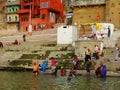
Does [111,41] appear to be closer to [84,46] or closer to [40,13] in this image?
[84,46]

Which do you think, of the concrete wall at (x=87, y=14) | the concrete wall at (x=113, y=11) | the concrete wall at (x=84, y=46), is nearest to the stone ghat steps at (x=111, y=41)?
the concrete wall at (x=84, y=46)

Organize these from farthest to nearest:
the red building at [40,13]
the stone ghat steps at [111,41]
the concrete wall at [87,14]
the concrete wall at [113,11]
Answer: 1. the red building at [40,13]
2. the concrete wall at [87,14]
3. the concrete wall at [113,11]
4. the stone ghat steps at [111,41]

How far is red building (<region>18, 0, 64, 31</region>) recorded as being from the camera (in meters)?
76.0

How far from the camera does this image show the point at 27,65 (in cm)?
3394

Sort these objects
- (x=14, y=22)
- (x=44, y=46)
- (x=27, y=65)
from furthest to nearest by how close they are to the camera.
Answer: (x=14, y=22) < (x=44, y=46) < (x=27, y=65)

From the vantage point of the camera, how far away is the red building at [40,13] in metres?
76.0

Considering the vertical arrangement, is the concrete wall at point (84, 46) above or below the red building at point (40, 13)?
below

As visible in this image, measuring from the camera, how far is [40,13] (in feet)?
254

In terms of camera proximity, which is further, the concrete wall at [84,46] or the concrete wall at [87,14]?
the concrete wall at [87,14]

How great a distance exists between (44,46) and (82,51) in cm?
709

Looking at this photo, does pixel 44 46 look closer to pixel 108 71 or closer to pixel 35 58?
pixel 35 58

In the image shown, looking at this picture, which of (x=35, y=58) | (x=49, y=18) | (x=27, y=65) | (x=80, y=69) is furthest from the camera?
(x=49, y=18)

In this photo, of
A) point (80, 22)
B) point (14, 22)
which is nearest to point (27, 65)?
point (80, 22)

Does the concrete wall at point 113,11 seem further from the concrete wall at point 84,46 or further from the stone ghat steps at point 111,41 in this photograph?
the concrete wall at point 84,46
